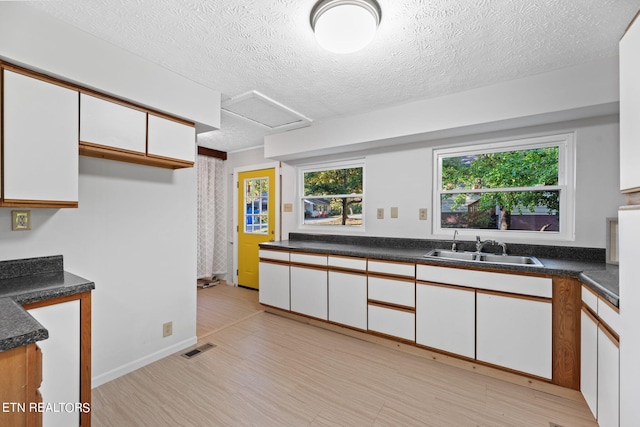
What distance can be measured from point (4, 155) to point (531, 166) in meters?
3.95

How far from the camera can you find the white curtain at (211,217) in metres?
4.89

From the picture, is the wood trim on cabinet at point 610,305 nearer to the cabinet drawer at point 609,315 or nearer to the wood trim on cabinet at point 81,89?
the cabinet drawer at point 609,315

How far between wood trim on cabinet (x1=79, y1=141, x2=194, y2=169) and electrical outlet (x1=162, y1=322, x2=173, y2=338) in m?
1.44

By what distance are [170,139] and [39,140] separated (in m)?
0.79

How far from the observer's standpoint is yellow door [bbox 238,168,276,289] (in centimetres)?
455

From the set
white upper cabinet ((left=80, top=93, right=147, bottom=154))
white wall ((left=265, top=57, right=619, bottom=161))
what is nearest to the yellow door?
white wall ((left=265, top=57, right=619, bottom=161))

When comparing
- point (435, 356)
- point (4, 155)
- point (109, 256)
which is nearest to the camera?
point (4, 155)

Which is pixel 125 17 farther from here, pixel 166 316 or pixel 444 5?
pixel 166 316

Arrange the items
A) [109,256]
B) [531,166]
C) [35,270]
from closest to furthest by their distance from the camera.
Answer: [35,270]
[109,256]
[531,166]

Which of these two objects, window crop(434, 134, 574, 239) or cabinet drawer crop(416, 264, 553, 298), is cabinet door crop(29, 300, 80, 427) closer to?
cabinet drawer crop(416, 264, 553, 298)

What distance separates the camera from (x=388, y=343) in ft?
8.95

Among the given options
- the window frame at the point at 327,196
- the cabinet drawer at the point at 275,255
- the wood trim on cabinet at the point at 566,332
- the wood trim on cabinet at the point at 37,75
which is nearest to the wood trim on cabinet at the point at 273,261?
the cabinet drawer at the point at 275,255

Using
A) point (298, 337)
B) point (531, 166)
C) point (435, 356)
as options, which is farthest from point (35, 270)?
point (531, 166)

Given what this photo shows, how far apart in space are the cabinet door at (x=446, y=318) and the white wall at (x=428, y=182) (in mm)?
802
